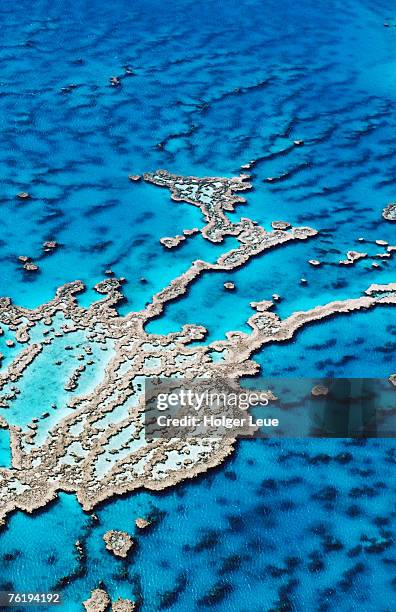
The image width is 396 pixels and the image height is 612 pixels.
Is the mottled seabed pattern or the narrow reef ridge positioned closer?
the mottled seabed pattern

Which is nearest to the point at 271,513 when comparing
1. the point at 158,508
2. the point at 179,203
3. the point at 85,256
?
the point at 158,508

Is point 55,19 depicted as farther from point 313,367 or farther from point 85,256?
point 313,367

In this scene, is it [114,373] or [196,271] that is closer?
[114,373]

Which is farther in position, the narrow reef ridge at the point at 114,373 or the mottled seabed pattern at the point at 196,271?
the narrow reef ridge at the point at 114,373

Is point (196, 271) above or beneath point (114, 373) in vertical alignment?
above
